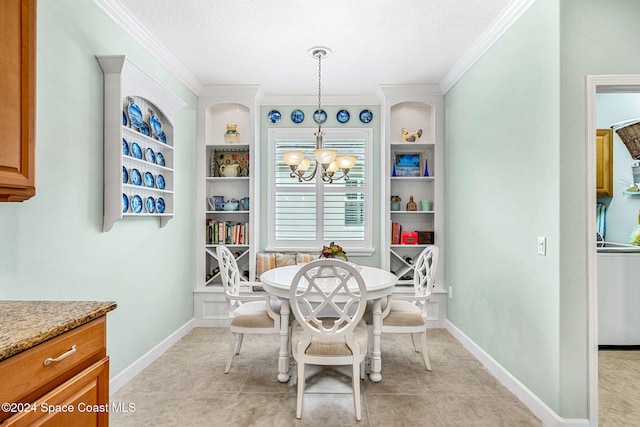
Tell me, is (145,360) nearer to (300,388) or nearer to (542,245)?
(300,388)

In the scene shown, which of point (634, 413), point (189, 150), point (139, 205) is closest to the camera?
point (634, 413)

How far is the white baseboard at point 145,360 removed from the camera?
2.55 m

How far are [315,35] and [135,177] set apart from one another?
183 centimetres

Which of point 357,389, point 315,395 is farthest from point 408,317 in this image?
point 315,395

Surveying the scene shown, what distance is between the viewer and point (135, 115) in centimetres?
278

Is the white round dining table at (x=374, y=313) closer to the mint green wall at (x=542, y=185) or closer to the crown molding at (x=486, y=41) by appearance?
the mint green wall at (x=542, y=185)

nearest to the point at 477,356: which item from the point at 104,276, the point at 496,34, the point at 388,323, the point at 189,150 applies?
the point at 388,323

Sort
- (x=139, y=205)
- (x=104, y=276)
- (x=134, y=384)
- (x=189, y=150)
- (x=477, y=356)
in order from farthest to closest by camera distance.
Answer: (x=189, y=150), (x=477, y=356), (x=139, y=205), (x=134, y=384), (x=104, y=276)

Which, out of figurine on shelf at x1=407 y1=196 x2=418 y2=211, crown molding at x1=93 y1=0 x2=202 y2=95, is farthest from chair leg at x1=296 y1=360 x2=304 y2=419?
crown molding at x1=93 y1=0 x2=202 y2=95

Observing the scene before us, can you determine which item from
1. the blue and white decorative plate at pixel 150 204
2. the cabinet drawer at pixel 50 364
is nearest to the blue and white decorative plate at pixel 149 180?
the blue and white decorative plate at pixel 150 204

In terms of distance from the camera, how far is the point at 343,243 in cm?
449

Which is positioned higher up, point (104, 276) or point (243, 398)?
point (104, 276)

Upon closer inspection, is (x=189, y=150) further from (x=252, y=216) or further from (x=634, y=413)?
(x=634, y=413)

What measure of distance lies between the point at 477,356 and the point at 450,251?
3.82 ft
